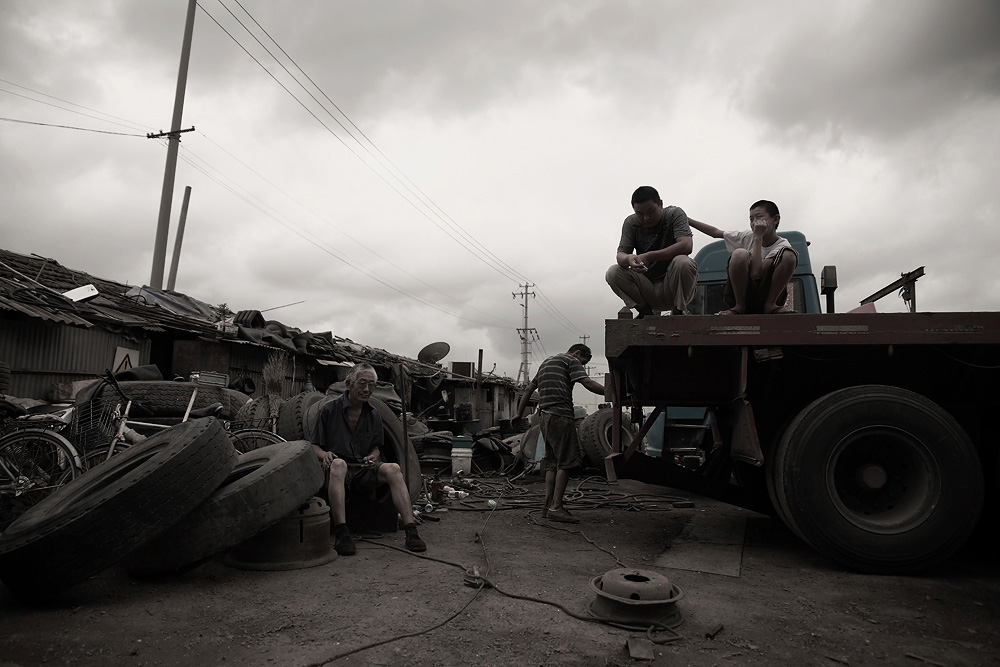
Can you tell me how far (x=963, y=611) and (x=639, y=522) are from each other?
297cm

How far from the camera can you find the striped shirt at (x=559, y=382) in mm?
5973

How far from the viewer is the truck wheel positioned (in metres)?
3.60

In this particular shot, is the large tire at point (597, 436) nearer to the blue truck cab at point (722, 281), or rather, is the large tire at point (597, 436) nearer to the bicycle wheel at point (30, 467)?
the blue truck cab at point (722, 281)

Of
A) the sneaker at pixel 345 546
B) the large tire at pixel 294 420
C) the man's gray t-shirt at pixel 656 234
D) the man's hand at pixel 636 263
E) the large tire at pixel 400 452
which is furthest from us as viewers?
the large tire at pixel 294 420

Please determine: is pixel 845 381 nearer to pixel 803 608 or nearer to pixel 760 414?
pixel 760 414

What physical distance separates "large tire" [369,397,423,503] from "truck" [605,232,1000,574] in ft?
6.85

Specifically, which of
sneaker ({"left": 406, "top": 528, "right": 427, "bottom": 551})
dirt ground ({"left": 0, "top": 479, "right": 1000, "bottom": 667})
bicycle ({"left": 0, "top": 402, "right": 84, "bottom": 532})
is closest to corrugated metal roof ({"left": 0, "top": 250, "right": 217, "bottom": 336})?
bicycle ({"left": 0, "top": 402, "right": 84, "bottom": 532})

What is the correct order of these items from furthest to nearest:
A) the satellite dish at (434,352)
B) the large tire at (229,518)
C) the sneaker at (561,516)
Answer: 1. the satellite dish at (434,352)
2. the sneaker at (561,516)
3. the large tire at (229,518)

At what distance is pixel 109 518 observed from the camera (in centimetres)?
313

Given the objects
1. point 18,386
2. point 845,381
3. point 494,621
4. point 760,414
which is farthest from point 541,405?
point 18,386

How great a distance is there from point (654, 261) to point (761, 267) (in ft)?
2.89

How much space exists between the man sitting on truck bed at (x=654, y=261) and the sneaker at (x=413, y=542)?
2.45 m

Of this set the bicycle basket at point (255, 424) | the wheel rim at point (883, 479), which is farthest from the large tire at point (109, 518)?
the wheel rim at point (883, 479)

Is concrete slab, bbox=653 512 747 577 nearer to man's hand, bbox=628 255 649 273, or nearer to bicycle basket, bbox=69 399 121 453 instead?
man's hand, bbox=628 255 649 273
